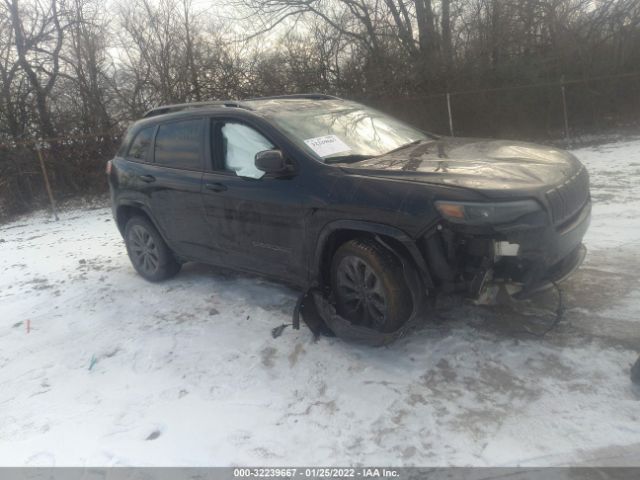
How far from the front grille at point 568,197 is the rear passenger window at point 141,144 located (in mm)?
3889

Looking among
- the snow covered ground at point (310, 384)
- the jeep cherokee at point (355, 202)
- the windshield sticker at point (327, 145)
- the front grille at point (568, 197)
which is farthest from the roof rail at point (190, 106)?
the front grille at point (568, 197)

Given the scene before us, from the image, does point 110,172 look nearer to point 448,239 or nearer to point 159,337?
point 159,337

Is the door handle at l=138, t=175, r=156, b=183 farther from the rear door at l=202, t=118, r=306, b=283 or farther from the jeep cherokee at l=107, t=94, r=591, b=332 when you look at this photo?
the rear door at l=202, t=118, r=306, b=283

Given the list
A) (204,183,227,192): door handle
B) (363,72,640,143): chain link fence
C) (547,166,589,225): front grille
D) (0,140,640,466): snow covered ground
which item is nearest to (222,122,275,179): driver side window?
(204,183,227,192): door handle

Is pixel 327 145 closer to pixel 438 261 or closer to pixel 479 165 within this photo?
pixel 479 165

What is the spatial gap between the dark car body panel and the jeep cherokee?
0.01 metres

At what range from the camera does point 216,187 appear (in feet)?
Answer: 14.7

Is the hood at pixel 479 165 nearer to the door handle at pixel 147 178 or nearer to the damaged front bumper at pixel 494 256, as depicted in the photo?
the damaged front bumper at pixel 494 256

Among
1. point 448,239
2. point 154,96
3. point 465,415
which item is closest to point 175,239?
point 448,239

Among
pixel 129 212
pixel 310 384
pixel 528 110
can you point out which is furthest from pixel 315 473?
pixel 528 110

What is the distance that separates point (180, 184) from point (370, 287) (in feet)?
7.29

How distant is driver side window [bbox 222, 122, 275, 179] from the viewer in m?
4.21

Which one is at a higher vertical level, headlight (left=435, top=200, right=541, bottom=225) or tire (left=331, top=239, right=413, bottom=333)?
headlight (left=435, top=200, right=541, bottom=225)

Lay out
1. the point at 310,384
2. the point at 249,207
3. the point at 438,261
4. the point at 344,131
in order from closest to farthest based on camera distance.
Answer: the point at 438,261 → the point at 310,384 → the point at 249,207 → the point at 344,131
